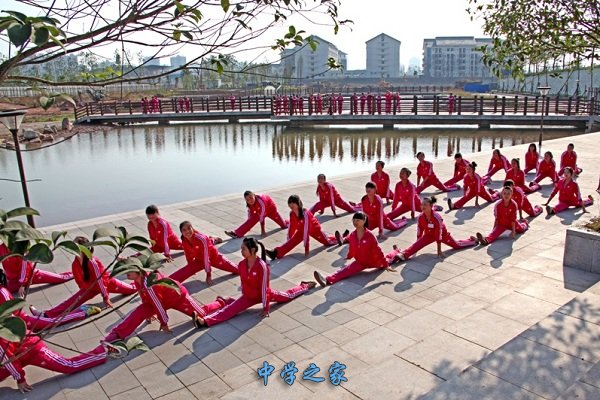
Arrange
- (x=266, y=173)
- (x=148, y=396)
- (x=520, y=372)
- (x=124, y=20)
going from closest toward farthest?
1. (x=124, y=20)
2. (x=520, y=372)
3. (x=148, y=396)
4. (x=266, y=173)

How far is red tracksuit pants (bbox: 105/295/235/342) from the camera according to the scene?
15.0 ft

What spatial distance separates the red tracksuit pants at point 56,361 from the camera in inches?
156

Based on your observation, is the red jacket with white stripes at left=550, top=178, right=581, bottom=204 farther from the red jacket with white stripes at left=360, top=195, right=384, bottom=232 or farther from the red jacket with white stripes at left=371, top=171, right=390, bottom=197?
the red jacket with white stripes at left=360, top=195, right=384, bottom=232

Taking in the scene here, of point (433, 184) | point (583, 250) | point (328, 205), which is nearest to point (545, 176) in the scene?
point (433, 184)

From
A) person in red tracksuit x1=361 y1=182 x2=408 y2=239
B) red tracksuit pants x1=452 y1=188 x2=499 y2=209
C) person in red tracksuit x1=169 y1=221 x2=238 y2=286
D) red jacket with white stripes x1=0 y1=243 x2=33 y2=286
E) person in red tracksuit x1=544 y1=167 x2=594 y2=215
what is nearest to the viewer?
red jacket with white stripes x1=0 y1=243 x2=33 y2=286

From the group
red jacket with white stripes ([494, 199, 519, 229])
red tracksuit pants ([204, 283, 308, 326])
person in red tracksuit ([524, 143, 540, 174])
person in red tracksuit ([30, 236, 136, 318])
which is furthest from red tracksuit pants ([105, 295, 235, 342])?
person in red tracksuit ([524, 143, 540, 174])

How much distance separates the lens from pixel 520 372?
11.7 feet

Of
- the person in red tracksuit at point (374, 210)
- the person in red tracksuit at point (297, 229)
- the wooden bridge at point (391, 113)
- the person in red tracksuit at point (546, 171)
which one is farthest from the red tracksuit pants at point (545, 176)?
the wooden bridge at point (391, 113)

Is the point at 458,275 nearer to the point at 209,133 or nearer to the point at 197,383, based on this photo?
the point at 197,383

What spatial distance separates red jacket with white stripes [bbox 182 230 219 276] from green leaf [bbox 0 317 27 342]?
4.58 metres

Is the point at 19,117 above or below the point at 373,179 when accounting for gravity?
above

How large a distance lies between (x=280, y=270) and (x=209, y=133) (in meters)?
19.8

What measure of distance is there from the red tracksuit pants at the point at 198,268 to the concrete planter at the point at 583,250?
13.2ft

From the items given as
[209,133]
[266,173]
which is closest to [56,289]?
[266,173]
